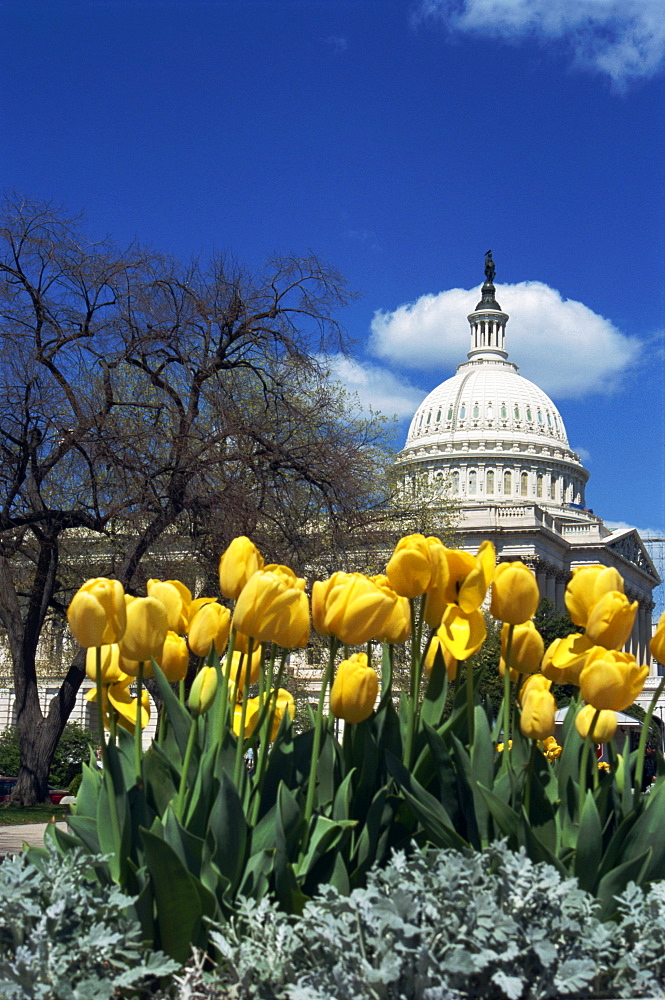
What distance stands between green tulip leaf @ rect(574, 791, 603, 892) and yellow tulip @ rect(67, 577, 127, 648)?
1.45 metres

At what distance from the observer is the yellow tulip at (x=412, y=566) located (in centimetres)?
364

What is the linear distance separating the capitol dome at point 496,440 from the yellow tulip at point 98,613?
321 feet

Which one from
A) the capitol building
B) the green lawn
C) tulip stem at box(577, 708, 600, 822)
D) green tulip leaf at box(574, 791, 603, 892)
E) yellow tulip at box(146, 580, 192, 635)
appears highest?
the capitol building

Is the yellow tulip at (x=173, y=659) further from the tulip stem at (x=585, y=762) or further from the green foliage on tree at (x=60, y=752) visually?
the green foliage on tree at (x=60, y=752)

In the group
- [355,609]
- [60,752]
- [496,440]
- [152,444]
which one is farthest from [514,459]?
[355,609]

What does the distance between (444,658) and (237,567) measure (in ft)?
2.91

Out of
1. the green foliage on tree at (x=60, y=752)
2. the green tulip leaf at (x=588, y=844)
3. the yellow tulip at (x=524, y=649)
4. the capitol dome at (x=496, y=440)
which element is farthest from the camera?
the capitol dome at (x=496, y=440)

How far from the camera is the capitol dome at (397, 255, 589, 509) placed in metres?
109

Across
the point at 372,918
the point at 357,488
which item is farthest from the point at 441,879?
the point at 357,488

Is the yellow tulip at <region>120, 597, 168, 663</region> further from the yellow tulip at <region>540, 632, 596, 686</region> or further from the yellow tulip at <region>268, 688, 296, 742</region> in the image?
the yellow tulip at <region>540, 632, 596, 686</region>

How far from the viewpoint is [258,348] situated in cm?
2106

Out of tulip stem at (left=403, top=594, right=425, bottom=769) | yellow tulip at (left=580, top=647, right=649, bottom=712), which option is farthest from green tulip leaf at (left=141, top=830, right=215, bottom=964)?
yellow tulip at (left=580, top=647, right=649, bottom=712)

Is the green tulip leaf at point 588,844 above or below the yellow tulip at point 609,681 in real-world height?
below

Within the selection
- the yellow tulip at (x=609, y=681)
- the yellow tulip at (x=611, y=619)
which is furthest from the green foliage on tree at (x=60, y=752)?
the yellow tulip at (x=609, y=681)
